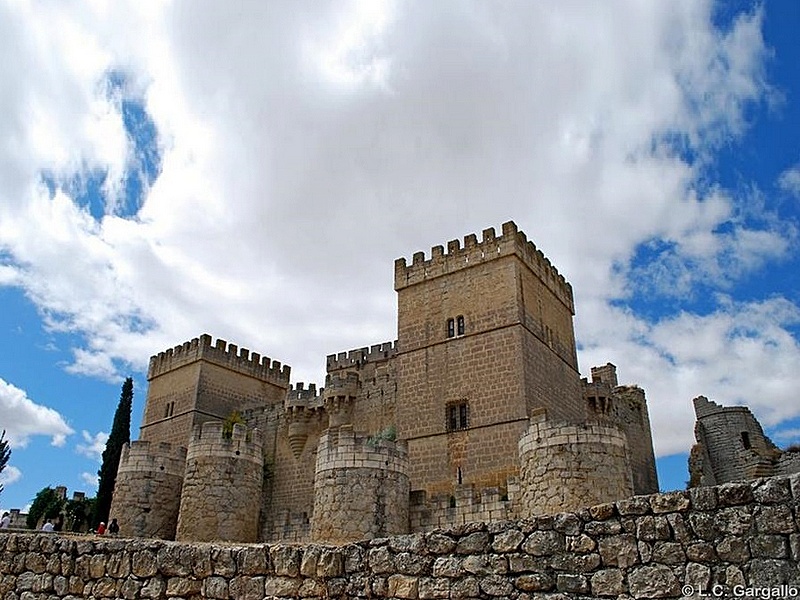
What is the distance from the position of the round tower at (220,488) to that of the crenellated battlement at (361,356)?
A: 9370 mm

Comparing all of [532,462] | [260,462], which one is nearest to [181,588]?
[532,462]

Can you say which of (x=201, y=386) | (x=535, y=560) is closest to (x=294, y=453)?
(x=201, y=386)

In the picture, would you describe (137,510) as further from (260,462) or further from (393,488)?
(393,488)

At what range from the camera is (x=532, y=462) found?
15.6 metres

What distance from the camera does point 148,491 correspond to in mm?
20062

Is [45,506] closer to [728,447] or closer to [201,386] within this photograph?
[201,386]

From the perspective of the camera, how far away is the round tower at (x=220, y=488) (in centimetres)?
1814

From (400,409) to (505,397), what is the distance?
148 inches

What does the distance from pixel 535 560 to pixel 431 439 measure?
15618 millimetres

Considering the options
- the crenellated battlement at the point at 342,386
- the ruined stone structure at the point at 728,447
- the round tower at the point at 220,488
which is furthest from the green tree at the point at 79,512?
the ruined stone structure at the point at 728,447

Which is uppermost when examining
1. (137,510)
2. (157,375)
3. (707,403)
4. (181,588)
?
(157,375)

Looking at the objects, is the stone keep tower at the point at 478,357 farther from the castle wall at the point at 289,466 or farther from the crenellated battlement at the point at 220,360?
the crenellated battlement at the point at 220,360

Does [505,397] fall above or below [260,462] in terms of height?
above

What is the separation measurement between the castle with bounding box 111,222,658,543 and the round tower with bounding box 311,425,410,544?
3 cm
